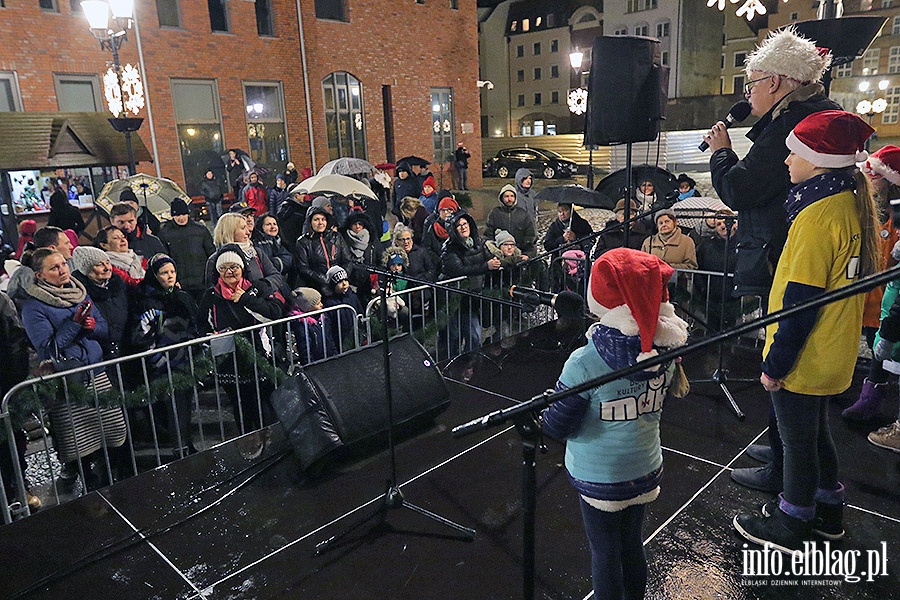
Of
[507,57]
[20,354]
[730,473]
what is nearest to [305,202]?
[20,354]

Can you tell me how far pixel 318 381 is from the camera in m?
3.96

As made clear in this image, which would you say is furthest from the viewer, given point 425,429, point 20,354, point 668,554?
point 425,429

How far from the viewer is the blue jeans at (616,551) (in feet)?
7.57

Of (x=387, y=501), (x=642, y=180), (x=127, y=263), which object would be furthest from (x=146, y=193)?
(x=387, y=501)

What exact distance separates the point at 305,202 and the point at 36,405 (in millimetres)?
5814

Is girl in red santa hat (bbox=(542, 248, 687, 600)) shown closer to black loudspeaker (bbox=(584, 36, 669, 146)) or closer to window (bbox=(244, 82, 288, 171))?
black loudspeaker (bbox=(584, 36, 669, 146))

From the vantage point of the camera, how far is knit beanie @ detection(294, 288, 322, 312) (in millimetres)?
5430

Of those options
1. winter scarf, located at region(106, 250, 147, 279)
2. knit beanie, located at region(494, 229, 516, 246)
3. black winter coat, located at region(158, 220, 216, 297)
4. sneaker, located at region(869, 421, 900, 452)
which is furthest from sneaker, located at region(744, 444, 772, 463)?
black winter coat, located at region(158, 220, 216, 297)

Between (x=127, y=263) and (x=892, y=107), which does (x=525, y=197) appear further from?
(x=892, y=107)

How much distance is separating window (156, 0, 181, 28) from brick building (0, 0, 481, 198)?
0.08 ft

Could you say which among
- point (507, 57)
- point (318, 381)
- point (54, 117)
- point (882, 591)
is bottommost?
point (882, 591)

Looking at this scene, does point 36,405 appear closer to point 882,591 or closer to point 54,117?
point 882,591

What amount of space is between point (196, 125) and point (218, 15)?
127 inches

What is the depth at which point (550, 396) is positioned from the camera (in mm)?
1906
